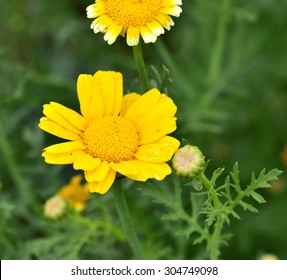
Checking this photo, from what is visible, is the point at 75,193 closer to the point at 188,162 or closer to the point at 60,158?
the point at 60,158

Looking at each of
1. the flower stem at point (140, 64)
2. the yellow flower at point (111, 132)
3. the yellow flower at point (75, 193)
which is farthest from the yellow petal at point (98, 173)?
the yellow flower at point (75, 193)

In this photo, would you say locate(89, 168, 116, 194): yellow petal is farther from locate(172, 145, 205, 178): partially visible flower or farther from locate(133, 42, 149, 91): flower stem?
locate(133, 42, 149, 91): flower stem

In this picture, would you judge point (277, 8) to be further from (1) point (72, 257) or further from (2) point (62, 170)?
(1) point (72, 257)

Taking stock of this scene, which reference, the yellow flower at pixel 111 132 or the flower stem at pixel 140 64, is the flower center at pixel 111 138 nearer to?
the yellow flower at pixel 111 132

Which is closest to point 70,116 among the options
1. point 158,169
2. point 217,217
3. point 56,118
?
point 56,118

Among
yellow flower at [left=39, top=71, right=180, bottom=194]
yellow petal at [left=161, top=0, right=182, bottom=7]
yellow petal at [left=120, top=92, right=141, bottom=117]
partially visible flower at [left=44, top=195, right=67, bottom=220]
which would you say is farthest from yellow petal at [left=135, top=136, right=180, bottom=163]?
partially visible flower at [left=44, top=195, right=67, bottom=220]

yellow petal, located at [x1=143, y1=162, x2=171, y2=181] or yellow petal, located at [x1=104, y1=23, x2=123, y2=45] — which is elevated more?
yellow petal, located at [x1=104, y1=23, x2=123, y2=45]
